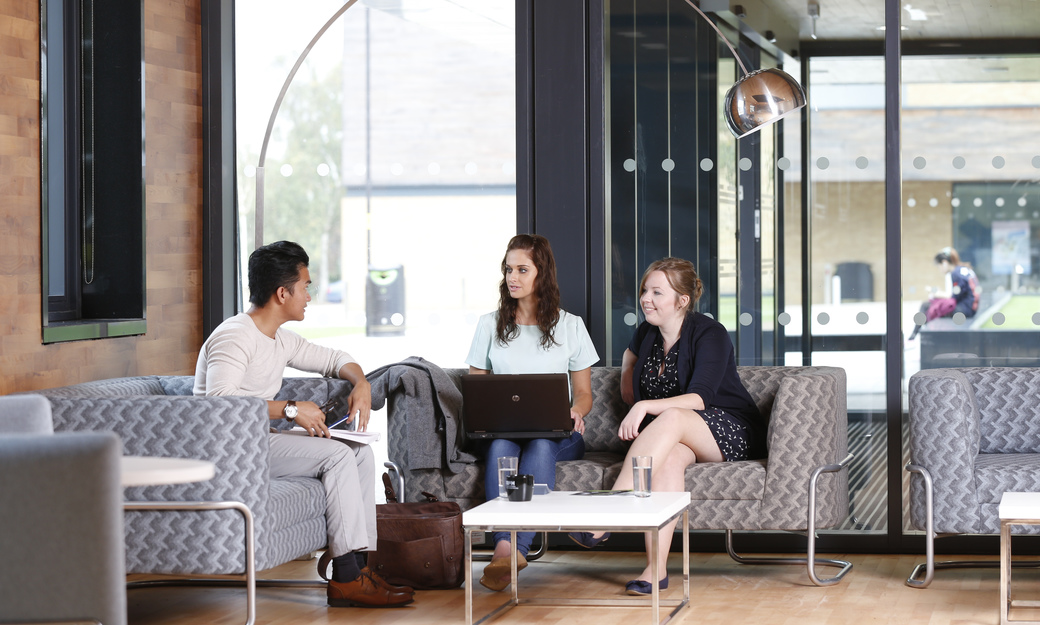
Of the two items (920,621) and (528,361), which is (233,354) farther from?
(920,621)

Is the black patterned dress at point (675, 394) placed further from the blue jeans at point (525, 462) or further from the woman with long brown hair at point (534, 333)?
the blue jeans at point (525, 462)

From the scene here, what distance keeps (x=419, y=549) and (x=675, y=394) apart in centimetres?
110

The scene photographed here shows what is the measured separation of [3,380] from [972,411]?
3276 mm

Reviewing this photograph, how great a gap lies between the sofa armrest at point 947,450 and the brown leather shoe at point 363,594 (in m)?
1.80

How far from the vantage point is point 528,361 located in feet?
15.1

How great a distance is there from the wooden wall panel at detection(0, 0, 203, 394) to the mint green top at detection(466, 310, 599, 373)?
1.36 meters

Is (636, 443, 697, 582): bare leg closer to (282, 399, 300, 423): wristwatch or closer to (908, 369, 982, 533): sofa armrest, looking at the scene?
(908, 369, 982, 533): sofa armrest

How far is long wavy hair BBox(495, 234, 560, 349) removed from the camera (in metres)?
4.61

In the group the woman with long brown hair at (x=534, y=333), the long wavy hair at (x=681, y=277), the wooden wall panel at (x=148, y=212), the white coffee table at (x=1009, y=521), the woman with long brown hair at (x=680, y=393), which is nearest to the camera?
the white coffee table at (x=1009, y=521)

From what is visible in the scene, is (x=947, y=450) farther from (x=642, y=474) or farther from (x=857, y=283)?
(x=642, y=474)

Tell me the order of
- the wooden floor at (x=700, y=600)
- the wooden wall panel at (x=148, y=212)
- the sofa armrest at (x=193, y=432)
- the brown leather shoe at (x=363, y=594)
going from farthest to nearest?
the wooden wall panel at (x=148, y=212) → the brown leather shoe at (x=363, y=594) → the wooden floor at (x=700, y=600) → the sofa armrest at (x=193, y=432)

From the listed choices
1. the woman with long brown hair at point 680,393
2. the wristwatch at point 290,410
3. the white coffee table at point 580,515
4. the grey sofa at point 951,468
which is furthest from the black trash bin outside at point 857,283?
the wristwatch at point 290,410

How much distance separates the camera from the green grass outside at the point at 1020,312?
4777 millimetres

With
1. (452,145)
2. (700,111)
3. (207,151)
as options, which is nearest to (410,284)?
(452,145)
